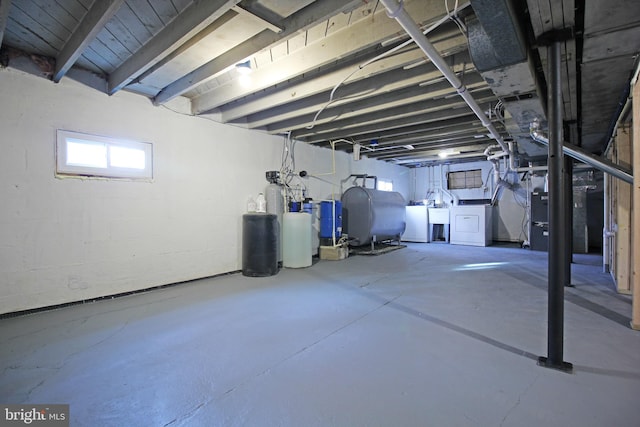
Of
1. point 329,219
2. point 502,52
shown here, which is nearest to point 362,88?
point 502,52

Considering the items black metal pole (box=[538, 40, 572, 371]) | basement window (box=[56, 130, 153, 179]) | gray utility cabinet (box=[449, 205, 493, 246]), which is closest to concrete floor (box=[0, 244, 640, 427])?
black metal pole (box=[538, 40, 572, 371])

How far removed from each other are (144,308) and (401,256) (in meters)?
4.29

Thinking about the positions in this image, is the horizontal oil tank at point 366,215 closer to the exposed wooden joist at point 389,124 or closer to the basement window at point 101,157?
the exposed wooden joist at point 389,124

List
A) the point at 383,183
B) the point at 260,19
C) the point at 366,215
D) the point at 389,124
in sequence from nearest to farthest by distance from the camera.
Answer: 1. the point at 260,19
2. the point at 389,124
3. the point at 366,215
4. the point at 383,183

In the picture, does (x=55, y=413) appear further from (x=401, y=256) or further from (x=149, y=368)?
(x=401, y=256)

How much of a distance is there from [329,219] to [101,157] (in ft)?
11.3

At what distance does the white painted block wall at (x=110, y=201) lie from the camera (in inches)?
101

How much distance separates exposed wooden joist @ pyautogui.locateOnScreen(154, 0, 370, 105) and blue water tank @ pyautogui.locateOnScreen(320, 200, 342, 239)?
3.02 meters

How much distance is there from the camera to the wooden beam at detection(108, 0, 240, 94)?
183 centimetres

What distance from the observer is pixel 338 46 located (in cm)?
234

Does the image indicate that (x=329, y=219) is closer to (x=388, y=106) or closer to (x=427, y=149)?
(x=388, y=106)

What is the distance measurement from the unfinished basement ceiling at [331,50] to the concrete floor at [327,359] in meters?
1.87

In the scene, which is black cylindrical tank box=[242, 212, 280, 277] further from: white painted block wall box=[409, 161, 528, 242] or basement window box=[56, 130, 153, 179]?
white painted block wall box=[409, 161, 528, 242]

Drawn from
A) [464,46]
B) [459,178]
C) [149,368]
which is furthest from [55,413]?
[459,178]
